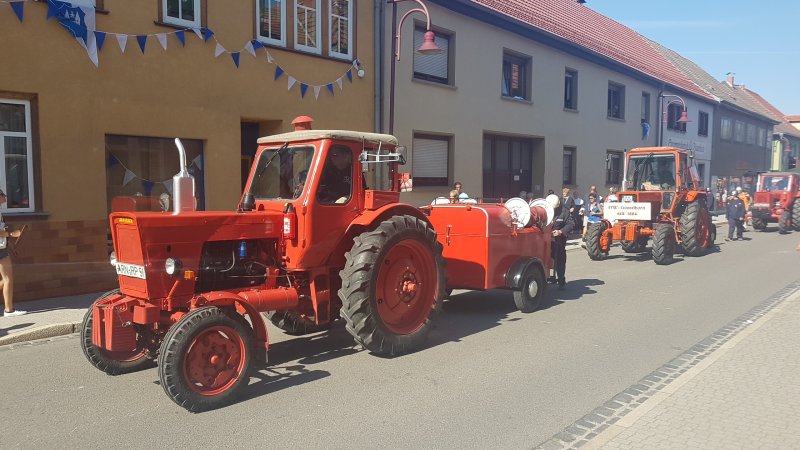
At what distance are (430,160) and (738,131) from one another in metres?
28.6

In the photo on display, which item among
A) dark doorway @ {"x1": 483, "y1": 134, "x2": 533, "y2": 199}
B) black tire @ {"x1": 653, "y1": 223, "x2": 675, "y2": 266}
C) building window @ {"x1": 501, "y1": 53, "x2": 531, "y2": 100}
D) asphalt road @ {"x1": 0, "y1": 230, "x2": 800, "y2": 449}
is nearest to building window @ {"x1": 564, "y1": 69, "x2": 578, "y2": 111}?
dark doorway @ {"x1": 483, "y1": 134, "x2": 533, "y2": 199}

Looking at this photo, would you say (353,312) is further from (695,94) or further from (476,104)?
(695,94)

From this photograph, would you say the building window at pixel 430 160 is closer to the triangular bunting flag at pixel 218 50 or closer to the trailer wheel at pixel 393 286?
the triangular bunting flag at pixel 218 50

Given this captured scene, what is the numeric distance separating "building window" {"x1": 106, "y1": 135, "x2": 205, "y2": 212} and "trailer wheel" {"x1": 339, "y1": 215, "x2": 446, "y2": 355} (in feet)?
14.6

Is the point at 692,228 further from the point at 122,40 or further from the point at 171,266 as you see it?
the point at 171,266

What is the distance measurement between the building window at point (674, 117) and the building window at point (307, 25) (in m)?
20.9

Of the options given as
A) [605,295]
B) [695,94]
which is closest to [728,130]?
[695,94]

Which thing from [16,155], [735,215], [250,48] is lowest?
[735,215]

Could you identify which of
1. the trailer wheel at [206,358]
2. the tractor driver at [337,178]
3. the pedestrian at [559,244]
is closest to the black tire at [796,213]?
the pedestrian at [559,244]

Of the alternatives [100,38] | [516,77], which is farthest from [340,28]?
[516,77]

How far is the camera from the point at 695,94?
28438 millimetres

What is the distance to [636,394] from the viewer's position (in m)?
4.77

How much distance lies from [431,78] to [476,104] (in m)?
1.83

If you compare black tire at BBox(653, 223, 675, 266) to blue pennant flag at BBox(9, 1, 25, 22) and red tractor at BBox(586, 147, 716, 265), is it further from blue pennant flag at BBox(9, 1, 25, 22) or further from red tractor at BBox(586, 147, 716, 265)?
blue pennant flag at BBox(9, 1, 25, 22)
